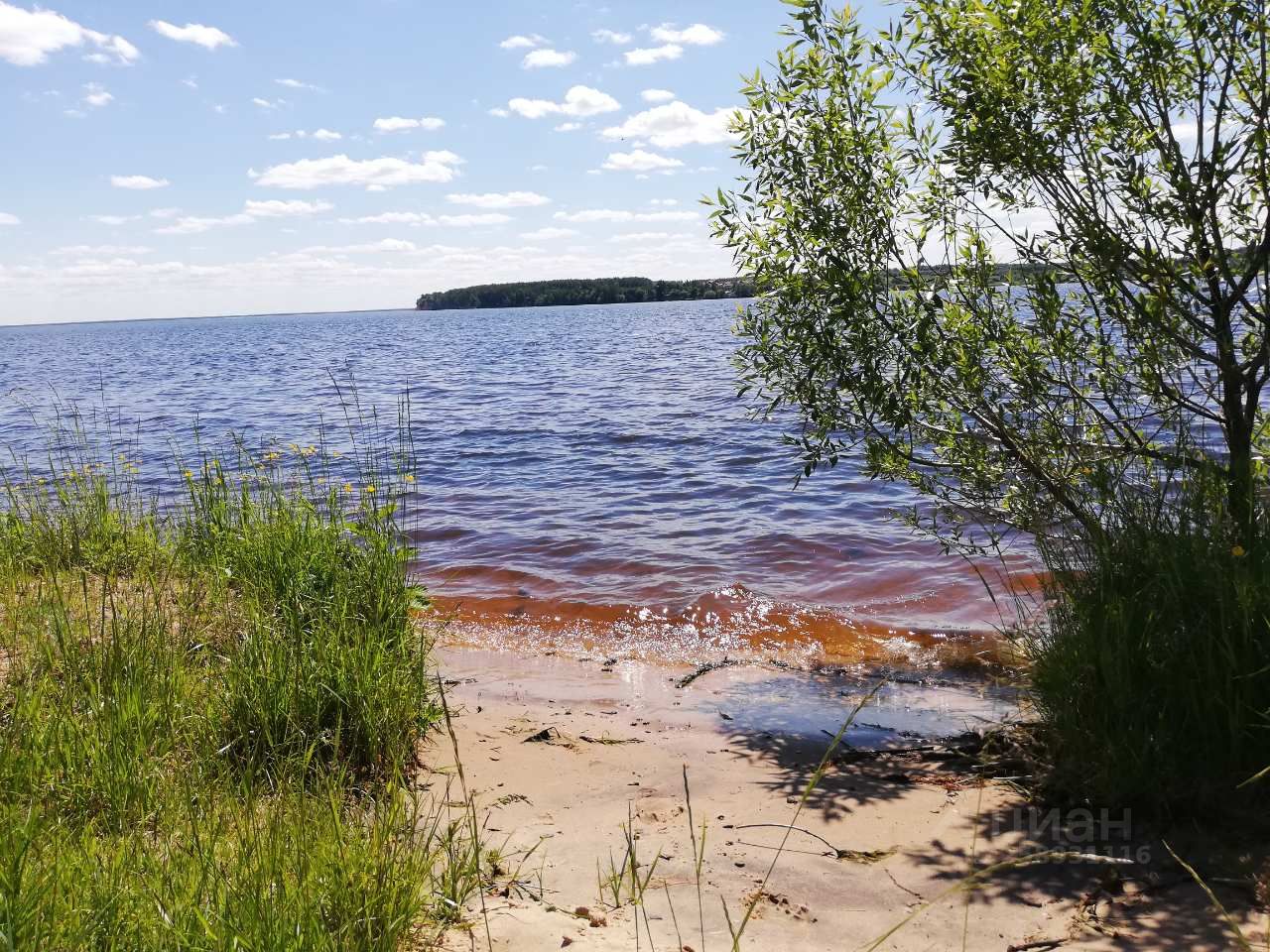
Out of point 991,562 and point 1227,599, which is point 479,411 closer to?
point 991,562

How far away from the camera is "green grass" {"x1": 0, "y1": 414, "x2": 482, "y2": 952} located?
110 inches

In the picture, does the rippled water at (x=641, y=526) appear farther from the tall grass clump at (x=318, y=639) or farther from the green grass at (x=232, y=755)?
the green grass at (x=232, y=755)


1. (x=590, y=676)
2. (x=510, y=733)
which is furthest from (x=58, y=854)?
(x=590, y=676)

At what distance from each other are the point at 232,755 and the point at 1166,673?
14.4 feet

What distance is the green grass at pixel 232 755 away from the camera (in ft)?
9.18

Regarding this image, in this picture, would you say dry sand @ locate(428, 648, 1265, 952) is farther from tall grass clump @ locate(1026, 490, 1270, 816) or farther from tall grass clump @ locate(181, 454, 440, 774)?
tall grass clump @ locate(181, 454, 440, 774)

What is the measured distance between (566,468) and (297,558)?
37.6 feet

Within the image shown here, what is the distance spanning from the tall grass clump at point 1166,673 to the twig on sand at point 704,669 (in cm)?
356

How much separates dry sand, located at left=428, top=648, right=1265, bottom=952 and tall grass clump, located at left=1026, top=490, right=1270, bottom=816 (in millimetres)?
380

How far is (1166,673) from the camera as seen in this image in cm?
406

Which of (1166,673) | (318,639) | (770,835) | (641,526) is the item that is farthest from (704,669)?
(641,526)

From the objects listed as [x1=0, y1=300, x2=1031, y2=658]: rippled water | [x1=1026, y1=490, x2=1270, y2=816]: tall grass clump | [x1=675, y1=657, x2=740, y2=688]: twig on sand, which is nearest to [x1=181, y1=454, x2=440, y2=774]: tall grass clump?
[x1=0, y1=300, x2=1031, y2=658]: rippled water

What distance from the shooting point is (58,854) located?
9.43ft

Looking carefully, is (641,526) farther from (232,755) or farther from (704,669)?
(232,755)
